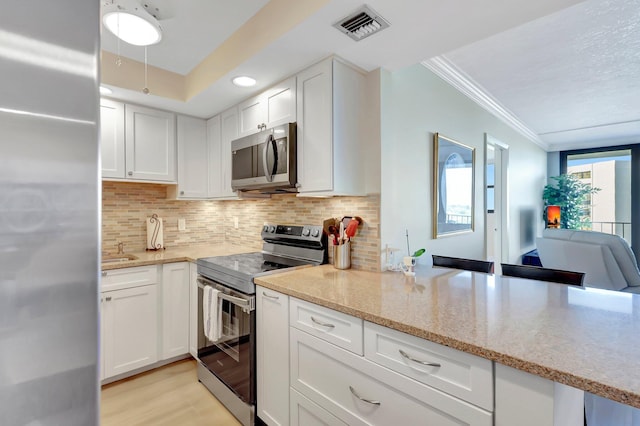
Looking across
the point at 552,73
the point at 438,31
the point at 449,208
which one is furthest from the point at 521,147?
the point at 438,31

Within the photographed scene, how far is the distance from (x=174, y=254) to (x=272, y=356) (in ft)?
5.22

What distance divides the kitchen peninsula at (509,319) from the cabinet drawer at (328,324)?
0.10 ft

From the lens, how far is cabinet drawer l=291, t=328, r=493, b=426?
0.99 meters

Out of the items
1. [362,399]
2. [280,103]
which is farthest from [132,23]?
[362,399]

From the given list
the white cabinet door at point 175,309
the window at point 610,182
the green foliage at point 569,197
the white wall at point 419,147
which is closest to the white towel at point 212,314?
the white cabinet door at point 175,309

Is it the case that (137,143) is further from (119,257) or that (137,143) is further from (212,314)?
(212,314)

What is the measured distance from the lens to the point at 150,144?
2727 mm

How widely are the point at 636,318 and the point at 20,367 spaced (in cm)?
179

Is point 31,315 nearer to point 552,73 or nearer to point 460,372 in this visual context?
point 460,372

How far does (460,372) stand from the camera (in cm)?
96

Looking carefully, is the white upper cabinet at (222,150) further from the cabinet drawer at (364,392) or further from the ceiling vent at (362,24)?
the cabinet drawer at (364,392)

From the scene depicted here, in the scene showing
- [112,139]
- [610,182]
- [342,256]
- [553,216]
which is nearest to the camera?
[342,256]

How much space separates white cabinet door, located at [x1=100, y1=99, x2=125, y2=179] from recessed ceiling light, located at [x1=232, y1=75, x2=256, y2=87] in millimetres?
1176

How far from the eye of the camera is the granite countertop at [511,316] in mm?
786
